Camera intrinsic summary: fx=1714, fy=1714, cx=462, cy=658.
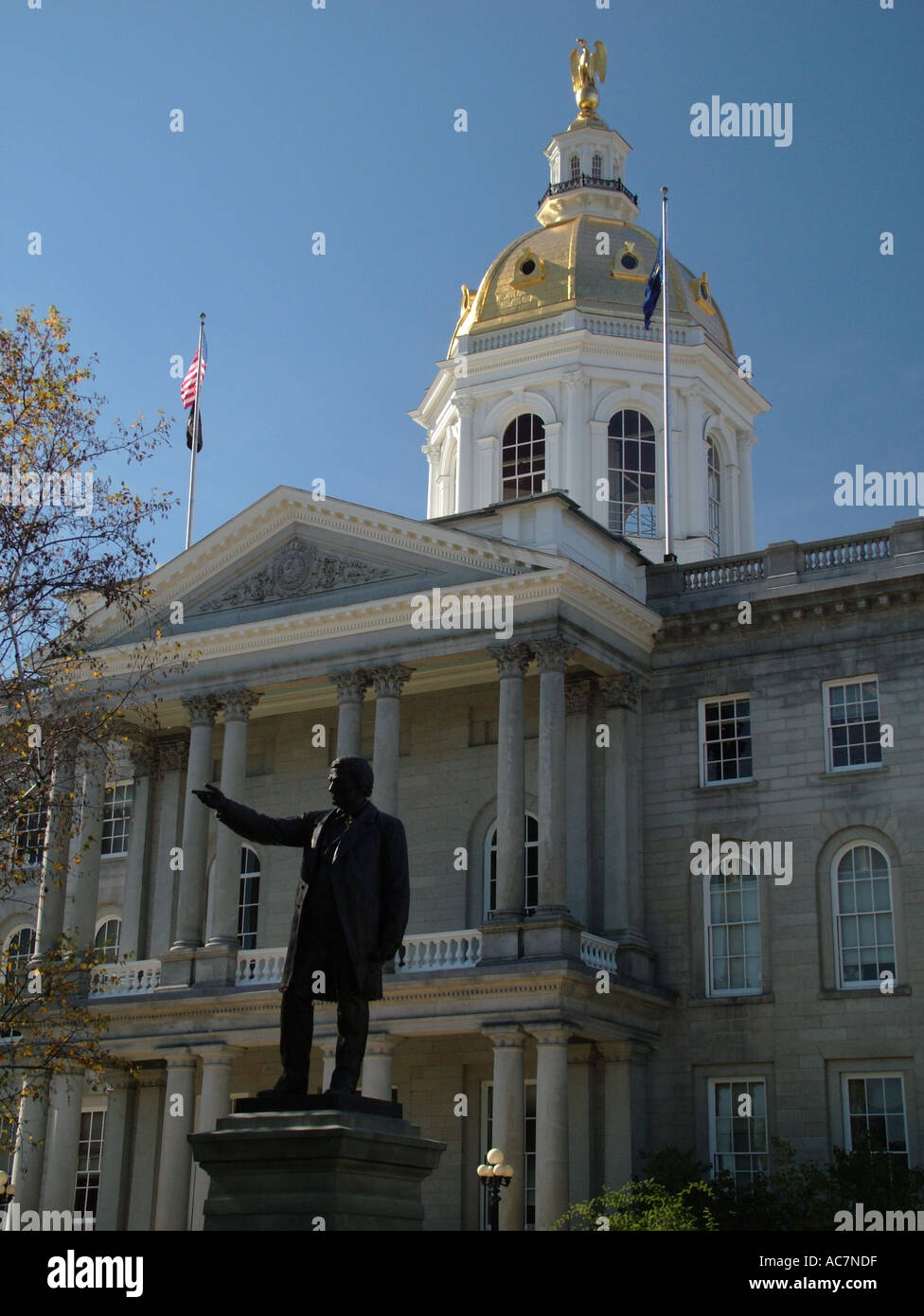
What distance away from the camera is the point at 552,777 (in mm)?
31359

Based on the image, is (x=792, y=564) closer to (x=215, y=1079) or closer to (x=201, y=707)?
(x=201, y=707)

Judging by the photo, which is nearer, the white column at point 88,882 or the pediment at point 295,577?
the pediment at point 295,577

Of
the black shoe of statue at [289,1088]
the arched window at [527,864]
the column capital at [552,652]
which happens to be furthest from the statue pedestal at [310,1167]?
the arched window at [527,864]

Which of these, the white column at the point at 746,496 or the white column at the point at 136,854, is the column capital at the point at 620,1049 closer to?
the white column at the point at 136,854

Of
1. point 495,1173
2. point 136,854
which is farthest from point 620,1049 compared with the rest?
point 136,854

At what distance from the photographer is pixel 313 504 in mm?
35312

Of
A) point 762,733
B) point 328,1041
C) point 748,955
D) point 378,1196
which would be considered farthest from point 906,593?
point 378,1196

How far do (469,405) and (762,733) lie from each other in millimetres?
17161

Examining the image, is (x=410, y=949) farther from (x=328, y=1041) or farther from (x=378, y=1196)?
(x=378, y=1196)

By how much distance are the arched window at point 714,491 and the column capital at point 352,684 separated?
1546 cm

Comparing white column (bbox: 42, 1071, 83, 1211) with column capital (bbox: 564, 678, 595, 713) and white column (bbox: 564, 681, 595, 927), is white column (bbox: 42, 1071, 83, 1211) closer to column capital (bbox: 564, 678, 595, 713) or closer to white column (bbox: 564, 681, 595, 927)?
white column (bbox: 564, 681, 595, 927)

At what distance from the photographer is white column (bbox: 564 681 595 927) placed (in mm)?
33031

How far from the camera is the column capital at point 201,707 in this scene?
1404 inches

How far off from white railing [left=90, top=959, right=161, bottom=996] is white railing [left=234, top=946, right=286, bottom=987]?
1947 millimetres
